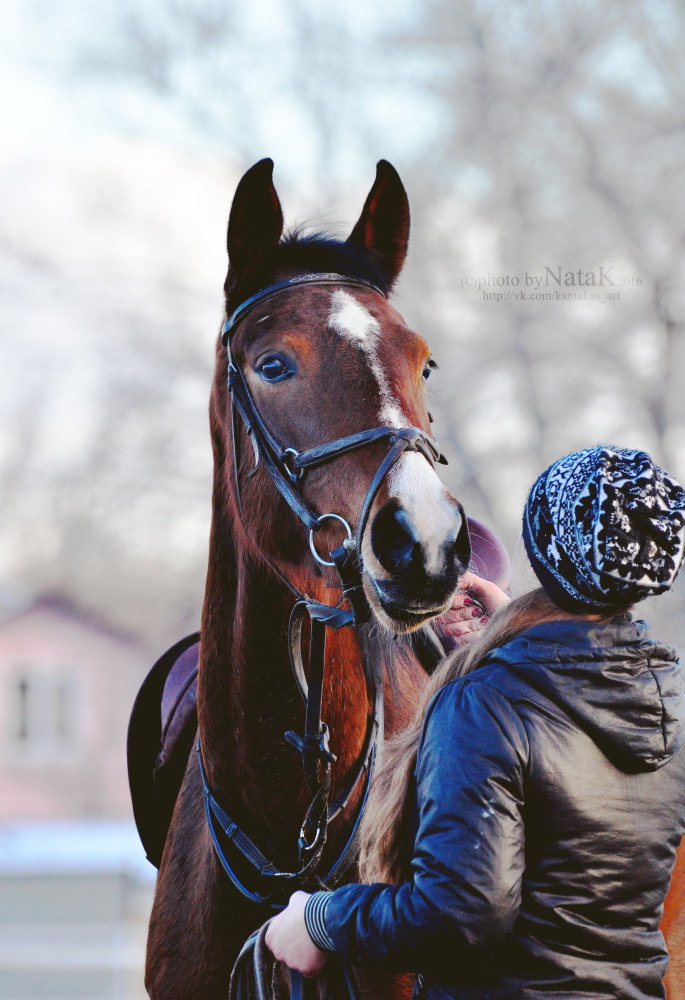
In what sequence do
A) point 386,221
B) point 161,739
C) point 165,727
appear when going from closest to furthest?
point 386,221, point 165,727, point 161,739

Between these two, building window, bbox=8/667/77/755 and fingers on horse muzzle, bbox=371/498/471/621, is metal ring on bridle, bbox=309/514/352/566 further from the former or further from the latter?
building window, bbox=8/667/77/755

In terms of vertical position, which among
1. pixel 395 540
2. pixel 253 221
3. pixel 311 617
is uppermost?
pixel 253 221

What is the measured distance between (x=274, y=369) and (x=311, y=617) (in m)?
0.53

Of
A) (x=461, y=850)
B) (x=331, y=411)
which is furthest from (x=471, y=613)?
(x=461, y=850)

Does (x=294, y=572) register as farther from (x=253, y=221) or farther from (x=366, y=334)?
(x=253, y=221)

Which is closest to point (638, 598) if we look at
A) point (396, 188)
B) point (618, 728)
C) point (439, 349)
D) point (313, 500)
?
point (618, 728)

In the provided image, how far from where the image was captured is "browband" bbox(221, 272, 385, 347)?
2.24 metres

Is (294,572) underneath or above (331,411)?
underneath

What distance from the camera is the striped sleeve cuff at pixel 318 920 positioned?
1329mm

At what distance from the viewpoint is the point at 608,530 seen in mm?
1264

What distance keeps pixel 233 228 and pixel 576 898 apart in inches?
63.6

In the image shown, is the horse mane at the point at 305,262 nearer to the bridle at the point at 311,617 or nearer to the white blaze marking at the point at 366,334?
the bridle at the point at 311,617

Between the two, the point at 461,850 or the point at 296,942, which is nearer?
the point at 461,850

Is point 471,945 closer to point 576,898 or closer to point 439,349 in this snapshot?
point 576,898
